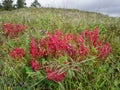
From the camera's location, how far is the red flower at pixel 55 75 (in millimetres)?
4879

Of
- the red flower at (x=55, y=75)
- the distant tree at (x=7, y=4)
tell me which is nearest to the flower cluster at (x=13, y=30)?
the red flower at (x=55, y=75)

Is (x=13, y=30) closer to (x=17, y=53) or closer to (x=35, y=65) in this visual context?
(x=17, y=53)

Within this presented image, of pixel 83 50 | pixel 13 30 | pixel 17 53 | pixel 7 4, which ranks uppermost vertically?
pixel 83 50

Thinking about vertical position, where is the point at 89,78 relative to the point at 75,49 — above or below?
below

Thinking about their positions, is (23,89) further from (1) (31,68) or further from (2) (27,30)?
(2) (27,30)

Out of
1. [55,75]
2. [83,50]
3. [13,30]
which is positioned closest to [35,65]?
[55,75]

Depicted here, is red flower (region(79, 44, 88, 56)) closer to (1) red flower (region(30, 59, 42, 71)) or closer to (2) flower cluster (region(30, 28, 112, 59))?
(2) flower cluster (region(30, 28, 112, 59))

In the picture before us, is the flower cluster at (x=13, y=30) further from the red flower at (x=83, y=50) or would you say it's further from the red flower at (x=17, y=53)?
the red flower at (x=83, y=50)

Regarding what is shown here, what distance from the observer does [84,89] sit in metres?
5.06

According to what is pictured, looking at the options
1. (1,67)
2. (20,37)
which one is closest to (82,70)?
(1,67)

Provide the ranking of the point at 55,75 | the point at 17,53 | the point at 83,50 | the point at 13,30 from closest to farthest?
the point at 55,75, the point at 83,50, the point at 17,53, the point at 13,30

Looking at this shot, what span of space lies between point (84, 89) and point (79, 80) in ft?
0.87

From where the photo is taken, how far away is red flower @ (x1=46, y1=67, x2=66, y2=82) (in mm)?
4879

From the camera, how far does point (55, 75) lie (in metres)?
4.88
